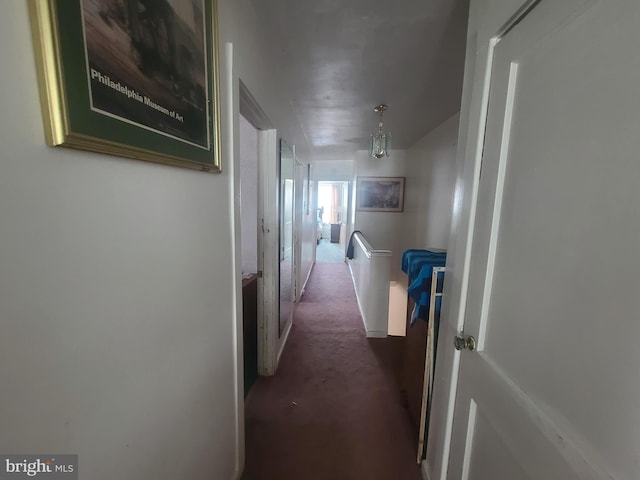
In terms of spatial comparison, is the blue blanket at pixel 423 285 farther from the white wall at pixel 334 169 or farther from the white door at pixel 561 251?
the white wall at pixel 334 169

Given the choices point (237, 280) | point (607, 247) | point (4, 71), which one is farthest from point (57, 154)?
point (607, 247)

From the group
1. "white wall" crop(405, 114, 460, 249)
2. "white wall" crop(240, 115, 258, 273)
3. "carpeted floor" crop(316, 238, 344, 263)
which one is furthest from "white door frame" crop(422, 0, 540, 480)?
"carpeted floor" crop(316, 238, 344, 263)

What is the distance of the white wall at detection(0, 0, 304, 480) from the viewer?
0.40 meters

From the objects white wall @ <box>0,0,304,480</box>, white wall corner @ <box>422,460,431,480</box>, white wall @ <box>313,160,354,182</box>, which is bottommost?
white wall corner @ <box>422,460,431,480</box>

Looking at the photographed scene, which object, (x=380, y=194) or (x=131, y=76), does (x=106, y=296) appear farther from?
(x=380, y=194)

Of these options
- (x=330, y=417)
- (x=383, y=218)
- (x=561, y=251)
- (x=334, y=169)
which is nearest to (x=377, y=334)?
(x=330, y=417)

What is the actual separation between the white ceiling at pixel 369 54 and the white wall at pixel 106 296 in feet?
1.54

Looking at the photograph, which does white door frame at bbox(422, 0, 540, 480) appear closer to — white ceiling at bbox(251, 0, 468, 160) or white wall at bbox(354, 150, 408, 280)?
white ceiling at bbox(251, 0, 468, 160)

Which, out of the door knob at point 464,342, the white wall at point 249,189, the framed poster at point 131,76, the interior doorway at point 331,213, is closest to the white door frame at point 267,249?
the white wall at point 249,189

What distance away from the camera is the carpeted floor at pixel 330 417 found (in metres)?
1.46

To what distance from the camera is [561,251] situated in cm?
63

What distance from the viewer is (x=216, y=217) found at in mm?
1025

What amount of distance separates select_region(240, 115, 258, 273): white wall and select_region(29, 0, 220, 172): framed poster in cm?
125

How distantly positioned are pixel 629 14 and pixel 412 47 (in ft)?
4.02
